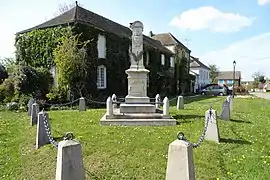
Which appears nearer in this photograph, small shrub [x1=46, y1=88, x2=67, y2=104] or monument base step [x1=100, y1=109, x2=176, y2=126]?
monument base step [x1=100, y1=109, x2=176, y2=126]

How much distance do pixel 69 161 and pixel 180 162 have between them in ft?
5.46

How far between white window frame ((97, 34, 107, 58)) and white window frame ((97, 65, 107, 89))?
1.03 meters

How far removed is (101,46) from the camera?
84.8ft

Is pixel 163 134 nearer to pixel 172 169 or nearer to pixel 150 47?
pixel 172 169

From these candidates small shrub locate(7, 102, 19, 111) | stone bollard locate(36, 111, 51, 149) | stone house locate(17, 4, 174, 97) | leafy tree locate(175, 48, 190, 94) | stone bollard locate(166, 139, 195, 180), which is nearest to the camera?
stone bollard locate(166, 139, 195, 180)

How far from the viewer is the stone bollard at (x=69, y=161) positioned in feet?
14.7

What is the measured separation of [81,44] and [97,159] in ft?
58.1

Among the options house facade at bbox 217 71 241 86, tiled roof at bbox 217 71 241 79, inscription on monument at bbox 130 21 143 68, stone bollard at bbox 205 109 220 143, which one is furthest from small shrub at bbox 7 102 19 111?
tiled roof at bbox 217 71 241 79

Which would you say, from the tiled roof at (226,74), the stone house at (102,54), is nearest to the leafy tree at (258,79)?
the tiled roof at (226,74)

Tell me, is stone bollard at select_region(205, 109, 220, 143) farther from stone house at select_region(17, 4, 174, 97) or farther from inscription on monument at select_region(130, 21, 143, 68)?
stone house at select_region(17, 4, 174, 97)

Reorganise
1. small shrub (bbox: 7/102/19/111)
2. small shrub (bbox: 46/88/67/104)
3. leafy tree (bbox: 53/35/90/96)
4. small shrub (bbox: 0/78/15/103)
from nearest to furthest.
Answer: small shrub (bbox: 7/102/19/111) < small shrub (bbox: 0/78/15/103) < small shrub (bbox: 46/88/67/104) < leafy tree (bbox: 53/35/90/96)

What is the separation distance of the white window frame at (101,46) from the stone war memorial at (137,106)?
11.4m

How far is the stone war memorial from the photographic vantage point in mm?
12016

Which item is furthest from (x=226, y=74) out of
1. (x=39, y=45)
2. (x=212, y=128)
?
(x=212, y=128)
